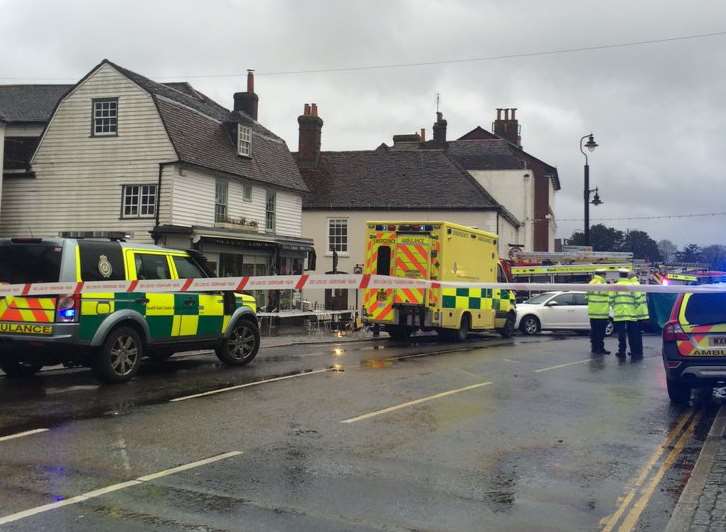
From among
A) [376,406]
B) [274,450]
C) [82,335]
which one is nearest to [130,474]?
[274,450]

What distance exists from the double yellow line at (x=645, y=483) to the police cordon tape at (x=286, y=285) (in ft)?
5.54

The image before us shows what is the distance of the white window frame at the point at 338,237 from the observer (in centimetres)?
3394

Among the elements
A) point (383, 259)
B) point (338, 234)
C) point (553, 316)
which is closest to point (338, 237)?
point (338, 234)

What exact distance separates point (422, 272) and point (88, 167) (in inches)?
512

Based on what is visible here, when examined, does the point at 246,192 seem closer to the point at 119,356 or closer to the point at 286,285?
the point at 119,356

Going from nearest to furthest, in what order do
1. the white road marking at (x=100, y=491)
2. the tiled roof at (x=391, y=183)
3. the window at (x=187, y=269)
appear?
the white road marking at (x=100, y=491) → the window at (x=187, y=269) → the tiled roof at (x=391, y=183)

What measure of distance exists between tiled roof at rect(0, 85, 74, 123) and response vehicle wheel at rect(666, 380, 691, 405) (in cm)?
2670

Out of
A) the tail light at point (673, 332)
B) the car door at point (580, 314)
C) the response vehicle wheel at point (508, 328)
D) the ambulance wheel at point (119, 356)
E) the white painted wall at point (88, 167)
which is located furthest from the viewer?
the white painted wall at point (88, 167)

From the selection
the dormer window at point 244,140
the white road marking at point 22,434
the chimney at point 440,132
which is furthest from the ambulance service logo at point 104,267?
the chimney at point 440,132

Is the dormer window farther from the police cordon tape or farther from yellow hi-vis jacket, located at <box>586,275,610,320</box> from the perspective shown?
the police cordon tape

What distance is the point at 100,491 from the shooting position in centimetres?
497

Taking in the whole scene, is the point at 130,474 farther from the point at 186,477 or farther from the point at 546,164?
the point at 546,164

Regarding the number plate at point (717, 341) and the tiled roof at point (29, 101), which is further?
the tiled roof at point (29, 101)

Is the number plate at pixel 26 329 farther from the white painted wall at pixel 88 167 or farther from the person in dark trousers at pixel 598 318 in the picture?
the white painted wall at pixel 88 167
